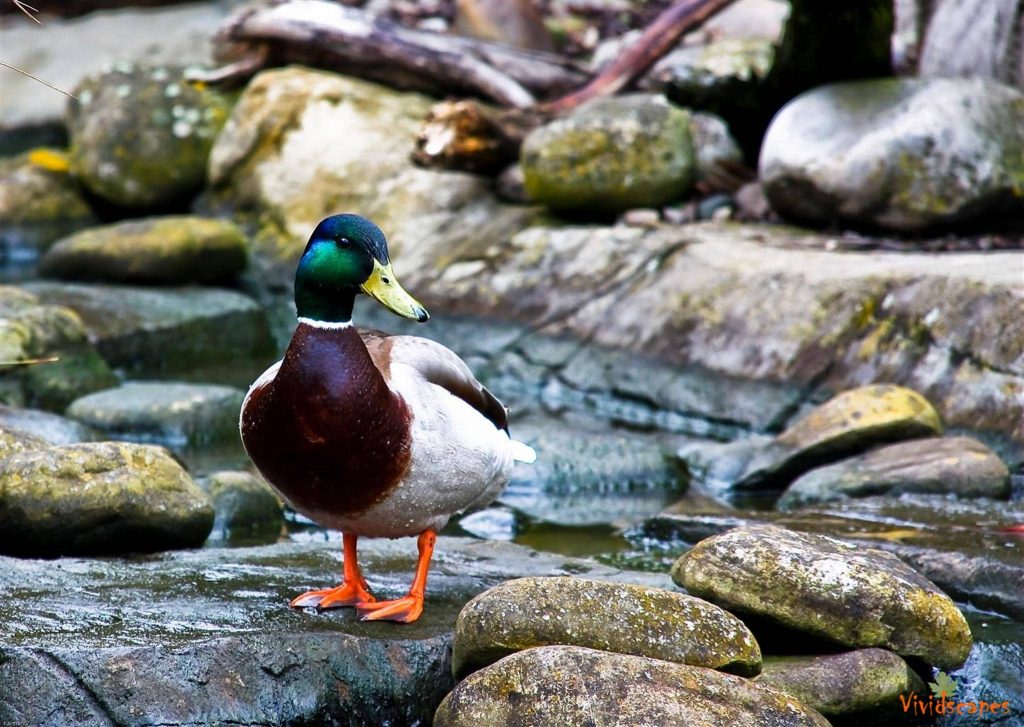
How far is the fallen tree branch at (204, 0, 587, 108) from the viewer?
10.2 metres

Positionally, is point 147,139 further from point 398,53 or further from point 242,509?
point 242,509

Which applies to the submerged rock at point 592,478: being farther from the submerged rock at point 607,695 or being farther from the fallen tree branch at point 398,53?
the fallen tree branch at point 398,53

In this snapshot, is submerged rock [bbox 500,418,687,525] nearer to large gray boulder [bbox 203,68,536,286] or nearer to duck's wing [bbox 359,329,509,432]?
duck's wing [bbox 359,329,509,432]

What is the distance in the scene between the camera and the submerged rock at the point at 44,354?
6844 mm

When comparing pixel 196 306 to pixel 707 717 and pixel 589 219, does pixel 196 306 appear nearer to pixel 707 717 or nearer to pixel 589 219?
pixel 589 219

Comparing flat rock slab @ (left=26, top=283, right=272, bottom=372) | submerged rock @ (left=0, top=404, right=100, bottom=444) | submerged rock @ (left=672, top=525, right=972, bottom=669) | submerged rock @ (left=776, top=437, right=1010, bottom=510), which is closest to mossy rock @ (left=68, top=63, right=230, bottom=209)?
flat rock slab @ (left=26, top=283, right=272, bottom=372)

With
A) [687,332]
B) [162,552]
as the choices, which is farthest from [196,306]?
[162,552]

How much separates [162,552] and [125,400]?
236 centimetres

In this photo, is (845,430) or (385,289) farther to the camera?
(845,430)

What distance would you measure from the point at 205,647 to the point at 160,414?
3.43m

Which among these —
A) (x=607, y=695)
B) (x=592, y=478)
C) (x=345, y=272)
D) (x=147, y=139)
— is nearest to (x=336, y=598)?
(x=345, y=272)

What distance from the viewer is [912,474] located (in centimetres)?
526

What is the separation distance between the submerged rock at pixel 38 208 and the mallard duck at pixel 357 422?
7541mm

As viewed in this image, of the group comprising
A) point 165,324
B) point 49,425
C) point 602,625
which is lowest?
point 165,324
